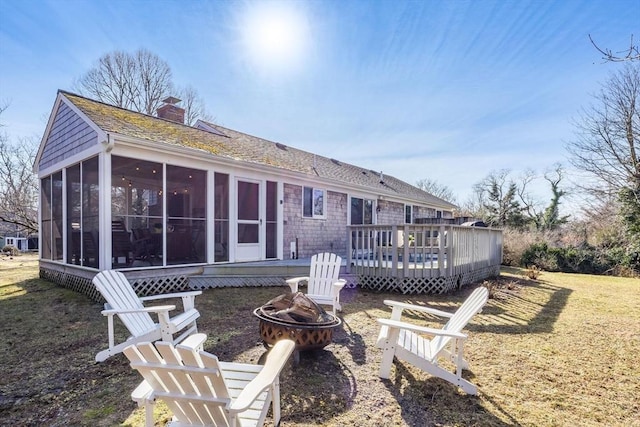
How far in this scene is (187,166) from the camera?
7.36 metres

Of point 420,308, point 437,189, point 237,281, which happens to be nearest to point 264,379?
point 420,308

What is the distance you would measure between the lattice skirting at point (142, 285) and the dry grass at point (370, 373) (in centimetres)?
68

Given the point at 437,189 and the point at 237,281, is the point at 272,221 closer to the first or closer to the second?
the point at 237,281

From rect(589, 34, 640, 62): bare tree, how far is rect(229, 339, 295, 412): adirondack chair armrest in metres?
3.33

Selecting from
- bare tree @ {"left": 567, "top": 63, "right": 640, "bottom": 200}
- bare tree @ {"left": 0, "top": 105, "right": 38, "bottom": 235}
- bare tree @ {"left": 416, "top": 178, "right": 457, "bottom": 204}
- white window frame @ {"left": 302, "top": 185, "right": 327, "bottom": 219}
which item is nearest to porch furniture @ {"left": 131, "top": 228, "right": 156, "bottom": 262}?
white window frame @ {"left": 302, "top": 185, "right": 327, "bottom": 219}

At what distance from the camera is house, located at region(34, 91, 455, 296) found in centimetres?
664

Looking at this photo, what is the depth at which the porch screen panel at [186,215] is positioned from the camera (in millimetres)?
7117

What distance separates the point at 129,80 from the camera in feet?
65.9

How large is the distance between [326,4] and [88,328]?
7595 millimetres

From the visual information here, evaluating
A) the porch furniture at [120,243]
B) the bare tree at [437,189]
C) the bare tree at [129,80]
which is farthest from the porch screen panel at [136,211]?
the bare tree at [437,189]

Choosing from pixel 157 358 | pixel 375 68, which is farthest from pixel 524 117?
pixel 157 358

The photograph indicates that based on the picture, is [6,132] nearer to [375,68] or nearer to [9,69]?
[9,69]

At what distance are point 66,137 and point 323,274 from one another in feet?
23.6

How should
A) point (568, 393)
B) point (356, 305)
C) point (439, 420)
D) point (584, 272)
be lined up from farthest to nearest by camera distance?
1. point (584, 272)
2. point (356, 305)
3. point (568, 393)
4. point (439, 420)
